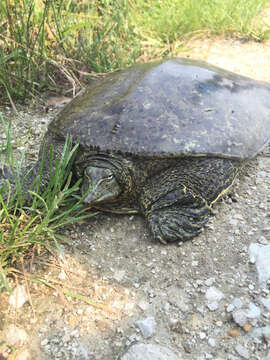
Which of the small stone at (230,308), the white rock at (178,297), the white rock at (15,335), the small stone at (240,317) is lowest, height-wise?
the white rock at (15,335)

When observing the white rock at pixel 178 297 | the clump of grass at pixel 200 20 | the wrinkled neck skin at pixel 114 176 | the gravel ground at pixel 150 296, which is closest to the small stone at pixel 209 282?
the gravel ground at pixel 150 296

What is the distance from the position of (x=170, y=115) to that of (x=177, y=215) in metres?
0.53

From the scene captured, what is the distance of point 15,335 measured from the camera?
4.69ft

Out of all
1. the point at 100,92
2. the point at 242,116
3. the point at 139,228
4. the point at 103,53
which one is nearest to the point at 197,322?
the point at 139,228

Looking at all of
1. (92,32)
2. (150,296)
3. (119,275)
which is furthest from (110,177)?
(92,32)

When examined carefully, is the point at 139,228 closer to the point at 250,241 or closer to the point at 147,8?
the point at 250,241

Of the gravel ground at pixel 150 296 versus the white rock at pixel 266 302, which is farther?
the white rock at pixel 266 302

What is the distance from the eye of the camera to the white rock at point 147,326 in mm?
1447

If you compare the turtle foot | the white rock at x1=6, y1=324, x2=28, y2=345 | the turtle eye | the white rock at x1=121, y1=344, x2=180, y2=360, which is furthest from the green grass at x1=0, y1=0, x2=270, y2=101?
the white rock at x1=121, y1=344, x2=180, y2=360

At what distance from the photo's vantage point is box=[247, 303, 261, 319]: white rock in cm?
148

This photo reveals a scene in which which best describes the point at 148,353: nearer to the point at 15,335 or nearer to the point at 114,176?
the point at 15,335

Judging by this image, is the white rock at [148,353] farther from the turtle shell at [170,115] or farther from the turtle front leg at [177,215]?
the turtle shell at [170,115]

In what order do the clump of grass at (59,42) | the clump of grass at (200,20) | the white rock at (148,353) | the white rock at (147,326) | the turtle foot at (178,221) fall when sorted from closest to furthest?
the white rock at (148,353)
the white rock at (147,326)
the turtle foot at (178,221)
the clump of grass at (59,42)
the clump of grass at (200,20)

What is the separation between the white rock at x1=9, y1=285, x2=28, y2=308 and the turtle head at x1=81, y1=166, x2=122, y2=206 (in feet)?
1.75
